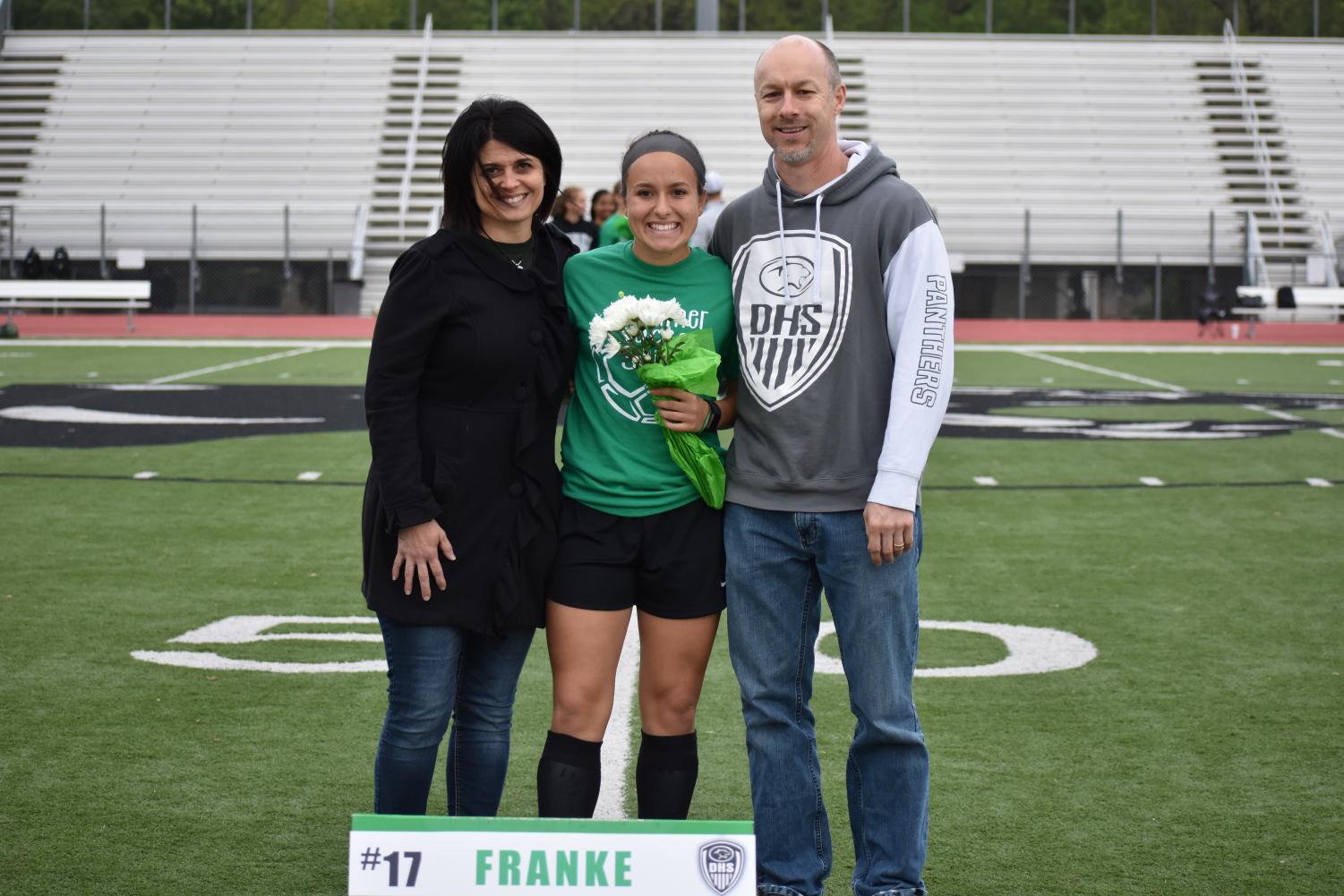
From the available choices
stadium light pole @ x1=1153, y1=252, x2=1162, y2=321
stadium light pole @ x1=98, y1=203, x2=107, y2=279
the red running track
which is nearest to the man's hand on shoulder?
the red running track

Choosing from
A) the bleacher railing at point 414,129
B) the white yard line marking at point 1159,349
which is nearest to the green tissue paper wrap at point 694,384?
the white yard line marking at point 1159,349

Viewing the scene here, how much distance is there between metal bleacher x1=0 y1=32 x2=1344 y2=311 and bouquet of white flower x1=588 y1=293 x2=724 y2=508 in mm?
27257

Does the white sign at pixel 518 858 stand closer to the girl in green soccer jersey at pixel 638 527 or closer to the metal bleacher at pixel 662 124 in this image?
the girl in green soccer jersey at pixel 638 527

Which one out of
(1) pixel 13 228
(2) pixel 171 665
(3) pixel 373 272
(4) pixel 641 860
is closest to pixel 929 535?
(2) pixel 171 665

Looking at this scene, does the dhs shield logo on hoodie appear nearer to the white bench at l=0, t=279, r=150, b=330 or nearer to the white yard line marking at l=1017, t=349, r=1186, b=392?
the white yard line marking at l=1017, t=349, r=1186, b=392

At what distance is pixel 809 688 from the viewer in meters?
3.55

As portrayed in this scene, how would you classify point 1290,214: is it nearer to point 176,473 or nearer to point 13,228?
point 13,228

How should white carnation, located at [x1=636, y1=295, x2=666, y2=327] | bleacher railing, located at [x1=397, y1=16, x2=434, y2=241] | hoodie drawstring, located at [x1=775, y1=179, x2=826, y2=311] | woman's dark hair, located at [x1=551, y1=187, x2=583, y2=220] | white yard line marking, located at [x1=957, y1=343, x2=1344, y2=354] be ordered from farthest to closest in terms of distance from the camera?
bleacher railing, located at [x1=397, y1=16, x2=434, y2=241] → white yard line marking, located at [x1=957, y1=343, x2=1344, y2=354] → woman's dark hair, located at [x1=551, y1=187, x2=583, y2=220] → hoodie drawstring, located at [x1=775, y1=179, x2=826, y2=311] → white carnation, located at [x1=636, y1=295, x2=666, y2=327]

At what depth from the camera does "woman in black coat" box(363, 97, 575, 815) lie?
3.26 m

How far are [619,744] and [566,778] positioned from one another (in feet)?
4.67

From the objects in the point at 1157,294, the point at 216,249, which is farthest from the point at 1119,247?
the point at 216,249

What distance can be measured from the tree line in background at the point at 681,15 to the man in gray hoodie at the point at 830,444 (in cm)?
3560

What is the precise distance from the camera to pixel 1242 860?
3.85 meters

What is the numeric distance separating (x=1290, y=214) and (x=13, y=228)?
24.2 meters
